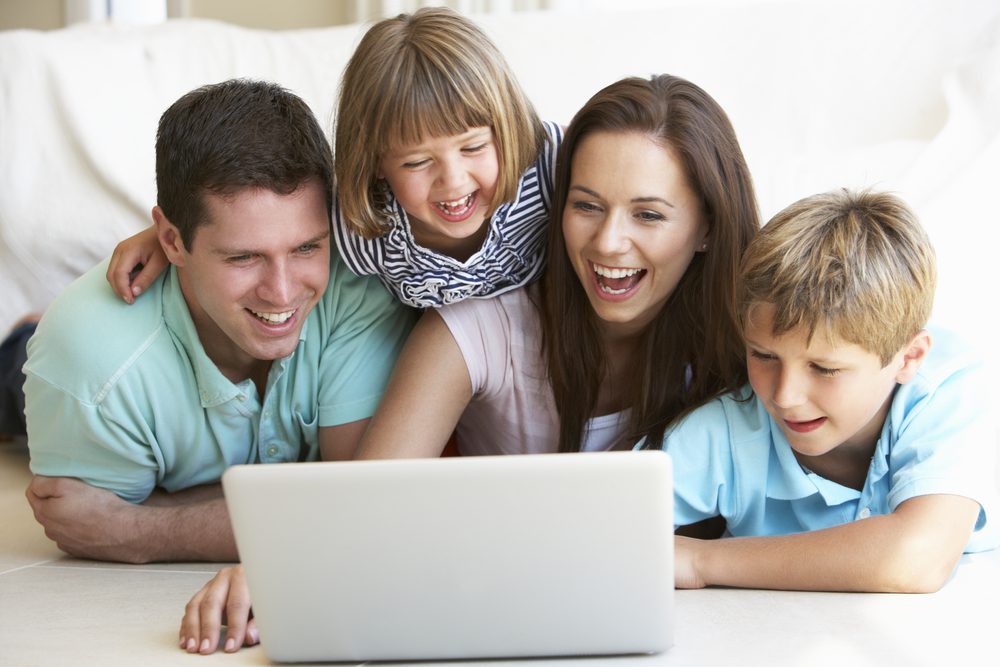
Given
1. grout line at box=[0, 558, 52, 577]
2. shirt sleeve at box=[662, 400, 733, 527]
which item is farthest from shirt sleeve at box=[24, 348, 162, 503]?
shirt sleeve at box=[662, 400, 733, 527]

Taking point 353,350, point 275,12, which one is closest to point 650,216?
point 353,350

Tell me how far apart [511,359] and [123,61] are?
140 centimetres

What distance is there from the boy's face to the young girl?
1.35 ft

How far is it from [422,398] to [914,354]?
692 mm

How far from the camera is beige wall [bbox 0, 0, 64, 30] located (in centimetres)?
404

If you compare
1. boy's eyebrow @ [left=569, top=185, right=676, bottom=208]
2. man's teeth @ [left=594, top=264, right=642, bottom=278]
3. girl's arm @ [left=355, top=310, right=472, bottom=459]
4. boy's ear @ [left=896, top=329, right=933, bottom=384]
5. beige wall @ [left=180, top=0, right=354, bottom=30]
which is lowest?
girl's arm @ [left=355, top=310, right=472, bottom=459]

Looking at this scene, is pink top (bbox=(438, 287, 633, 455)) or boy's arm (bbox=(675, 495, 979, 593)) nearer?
boy's arm (bbox=(675, 495, 979, 593))

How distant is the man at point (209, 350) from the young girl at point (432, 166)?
0.06m

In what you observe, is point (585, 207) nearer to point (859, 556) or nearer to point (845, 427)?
point (845, 427)

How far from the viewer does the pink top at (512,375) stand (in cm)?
173

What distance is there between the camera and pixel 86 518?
168 cm

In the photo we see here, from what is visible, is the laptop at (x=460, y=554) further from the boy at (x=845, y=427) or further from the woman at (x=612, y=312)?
the woman at (x=612, y=312)

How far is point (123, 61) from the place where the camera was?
2.60 m

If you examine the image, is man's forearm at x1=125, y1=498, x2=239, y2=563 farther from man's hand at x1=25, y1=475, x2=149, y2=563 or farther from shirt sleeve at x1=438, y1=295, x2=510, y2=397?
shirt sleeve at x1=438, y1=295, x2=510, y2=397
